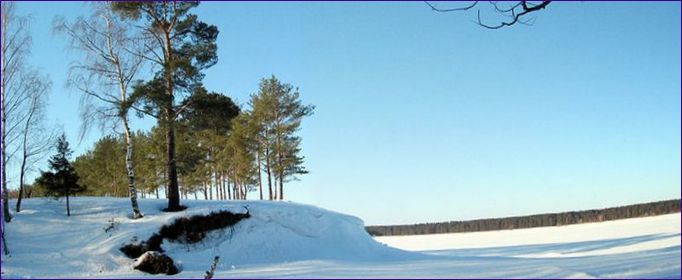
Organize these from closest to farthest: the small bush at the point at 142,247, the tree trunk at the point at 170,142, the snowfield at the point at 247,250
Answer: the snowfield at the point at 247,250
the small bush at the point at 142,247
the tree trunk at the point at 170,142

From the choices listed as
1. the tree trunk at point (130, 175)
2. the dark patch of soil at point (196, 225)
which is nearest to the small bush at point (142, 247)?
the dark patch of soil at point (196, 225)

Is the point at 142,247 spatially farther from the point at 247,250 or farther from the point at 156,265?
the point at 247,250

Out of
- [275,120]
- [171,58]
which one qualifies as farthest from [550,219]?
[171,58]

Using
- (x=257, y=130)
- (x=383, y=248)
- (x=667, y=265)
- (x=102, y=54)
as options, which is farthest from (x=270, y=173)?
(x=667, y=265)

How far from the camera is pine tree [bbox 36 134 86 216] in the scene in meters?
20.3

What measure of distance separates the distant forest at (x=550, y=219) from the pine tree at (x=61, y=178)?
1737 centimetres

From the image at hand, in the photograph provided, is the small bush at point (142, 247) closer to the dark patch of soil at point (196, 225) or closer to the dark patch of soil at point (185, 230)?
the dark patch of soil at point (185, 230)

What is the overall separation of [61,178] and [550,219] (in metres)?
59.5

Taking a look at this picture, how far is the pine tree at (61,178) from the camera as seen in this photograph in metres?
20.3

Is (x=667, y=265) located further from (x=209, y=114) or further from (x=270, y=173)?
(x=270, y=173)

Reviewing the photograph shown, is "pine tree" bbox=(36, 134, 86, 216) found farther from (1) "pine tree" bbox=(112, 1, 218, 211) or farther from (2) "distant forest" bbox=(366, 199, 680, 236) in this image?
(2) "distant forest" bbox=(366, 199, 680, 236)

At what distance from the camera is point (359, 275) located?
34.1 ft

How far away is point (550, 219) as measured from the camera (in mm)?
65562

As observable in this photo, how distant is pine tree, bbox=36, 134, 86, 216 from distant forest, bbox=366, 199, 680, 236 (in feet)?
57.0
